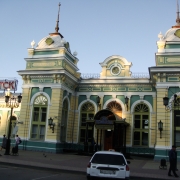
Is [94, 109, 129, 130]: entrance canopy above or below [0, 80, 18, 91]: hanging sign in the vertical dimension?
below

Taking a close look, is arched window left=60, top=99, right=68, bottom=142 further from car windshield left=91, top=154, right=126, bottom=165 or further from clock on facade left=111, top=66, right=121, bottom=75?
car windshield left=91, top=154, right=126, bottom=165

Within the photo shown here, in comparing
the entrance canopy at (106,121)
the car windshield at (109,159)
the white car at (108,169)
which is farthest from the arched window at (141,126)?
the white car at (108,169)

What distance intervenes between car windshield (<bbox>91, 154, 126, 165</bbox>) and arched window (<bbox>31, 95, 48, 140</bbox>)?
1526 centimetres

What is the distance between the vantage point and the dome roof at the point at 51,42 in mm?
26216

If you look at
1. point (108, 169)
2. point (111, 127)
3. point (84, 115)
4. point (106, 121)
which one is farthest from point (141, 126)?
point (108, 169)

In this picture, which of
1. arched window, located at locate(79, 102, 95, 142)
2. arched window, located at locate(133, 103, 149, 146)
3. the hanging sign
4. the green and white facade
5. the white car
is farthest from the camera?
the hanging sign

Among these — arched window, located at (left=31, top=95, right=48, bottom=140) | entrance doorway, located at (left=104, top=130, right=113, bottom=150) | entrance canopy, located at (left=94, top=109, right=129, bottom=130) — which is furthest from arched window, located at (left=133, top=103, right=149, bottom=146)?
arched window, located at (left=31, top=95, right=48, bottom=140)

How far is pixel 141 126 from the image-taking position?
996 inches

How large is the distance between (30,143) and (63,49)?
Result: 9403 millimetres

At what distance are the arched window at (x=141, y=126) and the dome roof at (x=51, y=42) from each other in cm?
1007

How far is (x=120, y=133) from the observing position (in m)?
24.4

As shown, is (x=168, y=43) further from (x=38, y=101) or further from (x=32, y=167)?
(x=32, y=167)

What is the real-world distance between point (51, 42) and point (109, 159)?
1868 centimetres

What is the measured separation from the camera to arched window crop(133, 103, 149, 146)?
82.6 ft
